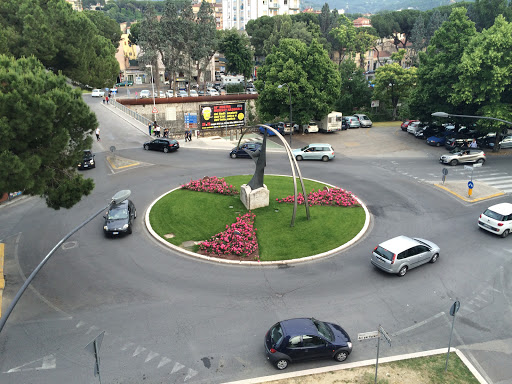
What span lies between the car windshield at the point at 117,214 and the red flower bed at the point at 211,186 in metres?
6.52

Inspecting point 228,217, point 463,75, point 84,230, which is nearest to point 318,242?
point 228,217

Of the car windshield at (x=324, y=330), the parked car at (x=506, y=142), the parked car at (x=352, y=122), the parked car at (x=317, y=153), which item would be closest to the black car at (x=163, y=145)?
the parked car at (x=317, y=153)

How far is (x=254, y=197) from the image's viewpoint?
2514 centimetres

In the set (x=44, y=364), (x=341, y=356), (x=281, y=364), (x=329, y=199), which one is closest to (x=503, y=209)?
(x=329, y=199)

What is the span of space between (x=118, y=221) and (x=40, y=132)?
296 inches

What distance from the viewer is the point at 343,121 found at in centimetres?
5162

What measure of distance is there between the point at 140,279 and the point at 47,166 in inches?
244

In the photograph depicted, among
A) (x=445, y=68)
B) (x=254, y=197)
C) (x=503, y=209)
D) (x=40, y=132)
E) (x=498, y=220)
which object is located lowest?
(x=498, y=220)

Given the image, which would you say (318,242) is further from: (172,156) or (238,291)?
(172,156)

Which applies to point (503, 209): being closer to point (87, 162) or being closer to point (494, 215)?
point (494, 215)

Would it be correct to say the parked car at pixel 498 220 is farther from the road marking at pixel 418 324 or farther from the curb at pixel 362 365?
the curb at pixel 362 365

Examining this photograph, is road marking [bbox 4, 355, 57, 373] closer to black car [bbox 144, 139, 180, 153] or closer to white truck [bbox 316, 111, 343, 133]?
black car [bbox 144, 139, 180, 153]

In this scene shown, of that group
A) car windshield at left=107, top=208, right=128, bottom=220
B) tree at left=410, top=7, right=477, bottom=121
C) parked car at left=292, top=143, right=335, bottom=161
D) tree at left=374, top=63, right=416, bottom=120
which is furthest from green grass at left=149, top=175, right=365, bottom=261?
tree at left=374, top=63, right=416, bottom=120

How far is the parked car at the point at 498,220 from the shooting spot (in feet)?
72.0
